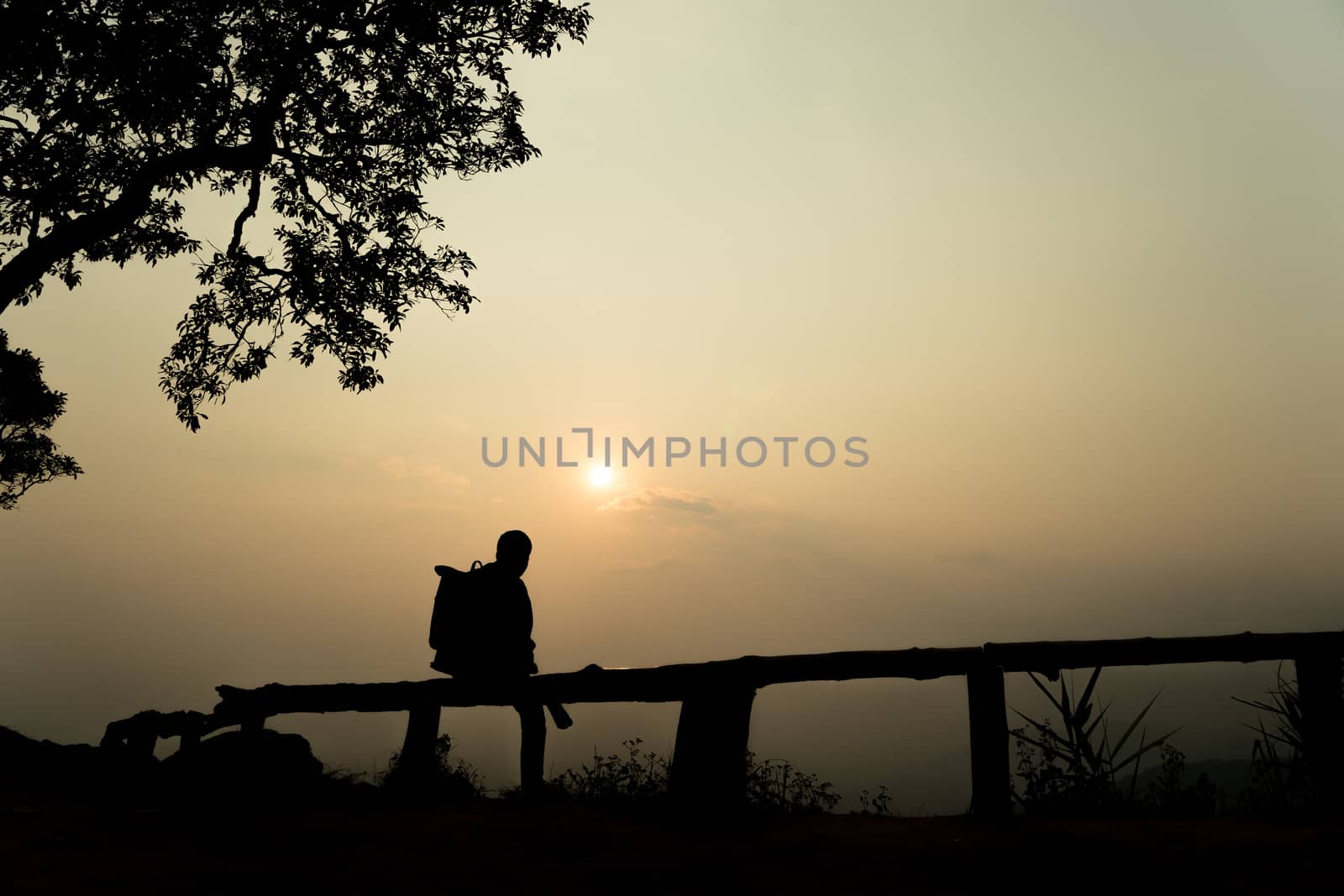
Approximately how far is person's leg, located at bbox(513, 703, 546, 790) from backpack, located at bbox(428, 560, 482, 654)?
0.77m

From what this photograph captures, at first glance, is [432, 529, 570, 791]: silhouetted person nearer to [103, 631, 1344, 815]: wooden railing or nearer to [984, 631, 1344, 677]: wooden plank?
[103, 631, 1344, 815]: wooden railing

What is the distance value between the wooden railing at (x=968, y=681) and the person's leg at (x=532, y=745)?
1.32 feet

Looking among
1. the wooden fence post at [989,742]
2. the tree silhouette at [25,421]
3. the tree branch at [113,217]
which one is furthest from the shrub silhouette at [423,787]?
the tree silhouette at [25,421]

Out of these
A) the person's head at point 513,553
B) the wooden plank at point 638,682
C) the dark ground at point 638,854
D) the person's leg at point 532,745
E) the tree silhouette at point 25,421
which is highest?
the tree silhouette at point 25,421

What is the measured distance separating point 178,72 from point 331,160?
8.26ft

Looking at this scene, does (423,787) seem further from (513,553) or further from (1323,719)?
(1323,719)

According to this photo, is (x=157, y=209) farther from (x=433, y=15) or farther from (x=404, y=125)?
Answer: (x=433, y=15)

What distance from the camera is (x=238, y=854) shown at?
5445 millimetres

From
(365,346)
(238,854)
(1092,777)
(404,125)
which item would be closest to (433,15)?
(404,125)

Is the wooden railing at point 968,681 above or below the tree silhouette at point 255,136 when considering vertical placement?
below

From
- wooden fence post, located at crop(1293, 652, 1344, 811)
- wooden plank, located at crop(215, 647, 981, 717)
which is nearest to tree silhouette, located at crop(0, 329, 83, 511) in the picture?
wooden plank, located at crop(215, 647, 981, 717)

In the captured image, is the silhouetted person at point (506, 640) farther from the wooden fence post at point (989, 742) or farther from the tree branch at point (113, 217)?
the tree branch at point (113, 217)

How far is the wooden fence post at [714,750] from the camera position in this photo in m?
6.46

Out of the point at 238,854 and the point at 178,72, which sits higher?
the point at 178,72
